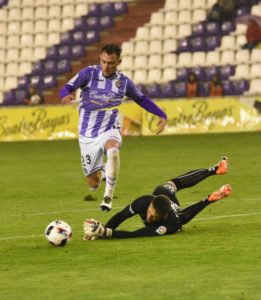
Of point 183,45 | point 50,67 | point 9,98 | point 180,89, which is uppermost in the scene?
point 183,45

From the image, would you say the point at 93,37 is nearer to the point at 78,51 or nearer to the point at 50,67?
the point at 78,51

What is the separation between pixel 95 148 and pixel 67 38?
859 inches

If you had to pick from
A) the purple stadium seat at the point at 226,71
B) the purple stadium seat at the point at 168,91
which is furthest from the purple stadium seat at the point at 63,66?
the purple stadium seat at the point at 226,71

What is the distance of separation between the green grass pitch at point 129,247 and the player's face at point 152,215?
8.2 inches

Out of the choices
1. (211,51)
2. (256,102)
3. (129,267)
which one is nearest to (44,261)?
(129,267)

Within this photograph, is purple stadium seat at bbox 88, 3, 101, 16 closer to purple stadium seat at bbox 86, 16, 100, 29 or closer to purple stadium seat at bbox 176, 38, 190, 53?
purple stadium seat at bbox 86, 16, 100, 29

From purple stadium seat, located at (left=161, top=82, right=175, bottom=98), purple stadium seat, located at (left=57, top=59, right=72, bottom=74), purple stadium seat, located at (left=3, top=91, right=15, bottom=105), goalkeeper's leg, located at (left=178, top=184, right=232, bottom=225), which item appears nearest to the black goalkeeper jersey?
goalkeeper's leg, located at (left=178, top=184, right=232, bottom=225)

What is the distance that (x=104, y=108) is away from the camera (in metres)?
13.8

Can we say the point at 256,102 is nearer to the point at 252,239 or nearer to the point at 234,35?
the point at 234,35

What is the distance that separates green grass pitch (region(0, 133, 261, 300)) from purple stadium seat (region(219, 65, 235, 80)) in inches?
409

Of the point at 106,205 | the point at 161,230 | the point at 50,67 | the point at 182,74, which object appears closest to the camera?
the point at 161,230

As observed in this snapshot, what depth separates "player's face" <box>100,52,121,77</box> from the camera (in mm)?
13055

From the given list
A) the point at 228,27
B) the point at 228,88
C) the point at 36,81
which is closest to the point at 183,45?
the point at 228,27

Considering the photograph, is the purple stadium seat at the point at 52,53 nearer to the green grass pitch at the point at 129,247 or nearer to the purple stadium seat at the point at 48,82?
the purple stadium seat at the point at 48,82
